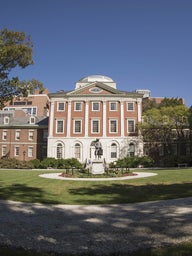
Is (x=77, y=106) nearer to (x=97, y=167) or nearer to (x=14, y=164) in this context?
(x=14, y=164)

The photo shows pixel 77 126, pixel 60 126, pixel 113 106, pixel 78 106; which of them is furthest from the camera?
pixel 78 106

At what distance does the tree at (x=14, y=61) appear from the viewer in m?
16.3

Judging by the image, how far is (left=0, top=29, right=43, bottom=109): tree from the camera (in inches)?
641

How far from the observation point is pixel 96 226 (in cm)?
668

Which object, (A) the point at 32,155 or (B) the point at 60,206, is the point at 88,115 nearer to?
(A) the point at 32,155

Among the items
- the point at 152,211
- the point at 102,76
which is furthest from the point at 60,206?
the point at 102,76

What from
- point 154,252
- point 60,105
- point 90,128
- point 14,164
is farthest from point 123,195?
point 60,105

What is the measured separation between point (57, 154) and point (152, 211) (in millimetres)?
32640

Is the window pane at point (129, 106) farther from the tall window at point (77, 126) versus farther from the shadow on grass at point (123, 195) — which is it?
the shadow on grass at point (123, 195)

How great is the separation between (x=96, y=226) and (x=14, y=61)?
14181 millimetres

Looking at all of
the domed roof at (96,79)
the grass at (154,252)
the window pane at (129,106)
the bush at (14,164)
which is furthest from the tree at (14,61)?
the domed roof at (96,79)

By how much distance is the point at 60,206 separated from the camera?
31.3 feet

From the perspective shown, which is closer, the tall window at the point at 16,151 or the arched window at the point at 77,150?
the arched window at the point at 77,150

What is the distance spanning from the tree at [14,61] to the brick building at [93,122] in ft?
74.4
